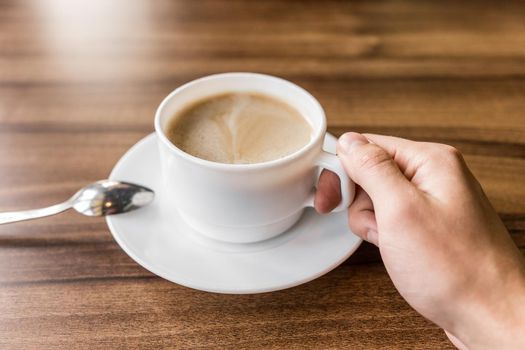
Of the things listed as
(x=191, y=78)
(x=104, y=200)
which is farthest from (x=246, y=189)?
(x=191, y=78)

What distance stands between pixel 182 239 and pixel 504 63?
81 centimetres

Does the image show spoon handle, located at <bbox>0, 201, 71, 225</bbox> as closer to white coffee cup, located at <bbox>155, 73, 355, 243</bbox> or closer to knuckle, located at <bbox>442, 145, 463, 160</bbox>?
white coffee cup, located at <bbox>155, 73, 355, 243</bbox>

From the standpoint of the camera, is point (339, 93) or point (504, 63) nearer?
point (339, 93)

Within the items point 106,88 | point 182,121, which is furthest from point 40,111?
point 182,121

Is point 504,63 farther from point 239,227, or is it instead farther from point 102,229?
point 102,229

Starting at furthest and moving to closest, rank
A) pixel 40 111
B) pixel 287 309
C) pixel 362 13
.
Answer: pixel 362 13
pixel 40 111
pixel 287 309

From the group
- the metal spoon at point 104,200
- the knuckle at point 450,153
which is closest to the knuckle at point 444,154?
the knuckle at point 450,153

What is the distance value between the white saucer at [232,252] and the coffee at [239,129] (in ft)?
0.32

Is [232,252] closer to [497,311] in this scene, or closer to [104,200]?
[104,200]

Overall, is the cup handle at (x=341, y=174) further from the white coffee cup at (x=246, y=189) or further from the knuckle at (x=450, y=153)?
the knuckle at (x=450, y=153)

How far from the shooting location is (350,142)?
2.14ft

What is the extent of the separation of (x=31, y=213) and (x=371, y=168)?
0.44m

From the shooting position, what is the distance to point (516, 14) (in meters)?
1.34

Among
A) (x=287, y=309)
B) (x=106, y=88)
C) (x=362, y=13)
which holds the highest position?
(x=362, y=13)
